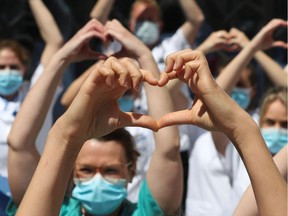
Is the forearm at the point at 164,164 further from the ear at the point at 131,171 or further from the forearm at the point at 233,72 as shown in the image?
the forearm at the point at 233,72

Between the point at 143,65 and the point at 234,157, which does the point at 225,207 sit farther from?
the point at 143,65

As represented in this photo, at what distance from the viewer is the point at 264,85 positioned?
202 inches

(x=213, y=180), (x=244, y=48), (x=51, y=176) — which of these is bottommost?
(x=213, y=180)

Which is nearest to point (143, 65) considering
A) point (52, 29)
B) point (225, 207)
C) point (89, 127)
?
point (89, 127)

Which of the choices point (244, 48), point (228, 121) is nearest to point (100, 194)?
point (228, 121)

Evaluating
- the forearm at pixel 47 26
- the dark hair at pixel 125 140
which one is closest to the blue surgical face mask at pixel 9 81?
the forearm at pixel 47 26

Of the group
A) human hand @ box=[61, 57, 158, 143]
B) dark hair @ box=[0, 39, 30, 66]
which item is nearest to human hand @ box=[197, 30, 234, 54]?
dark hair @ box=[0, 39, 30, 66]

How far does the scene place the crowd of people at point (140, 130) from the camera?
167cm

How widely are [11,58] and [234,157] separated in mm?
1162

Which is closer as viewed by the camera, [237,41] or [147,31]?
[237,41]

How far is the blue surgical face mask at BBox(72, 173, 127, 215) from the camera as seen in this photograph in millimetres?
2355

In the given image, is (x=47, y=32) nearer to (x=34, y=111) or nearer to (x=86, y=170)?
(x=34, y=111)

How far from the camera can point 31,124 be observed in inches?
97.9

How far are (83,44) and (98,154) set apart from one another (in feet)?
1.44
